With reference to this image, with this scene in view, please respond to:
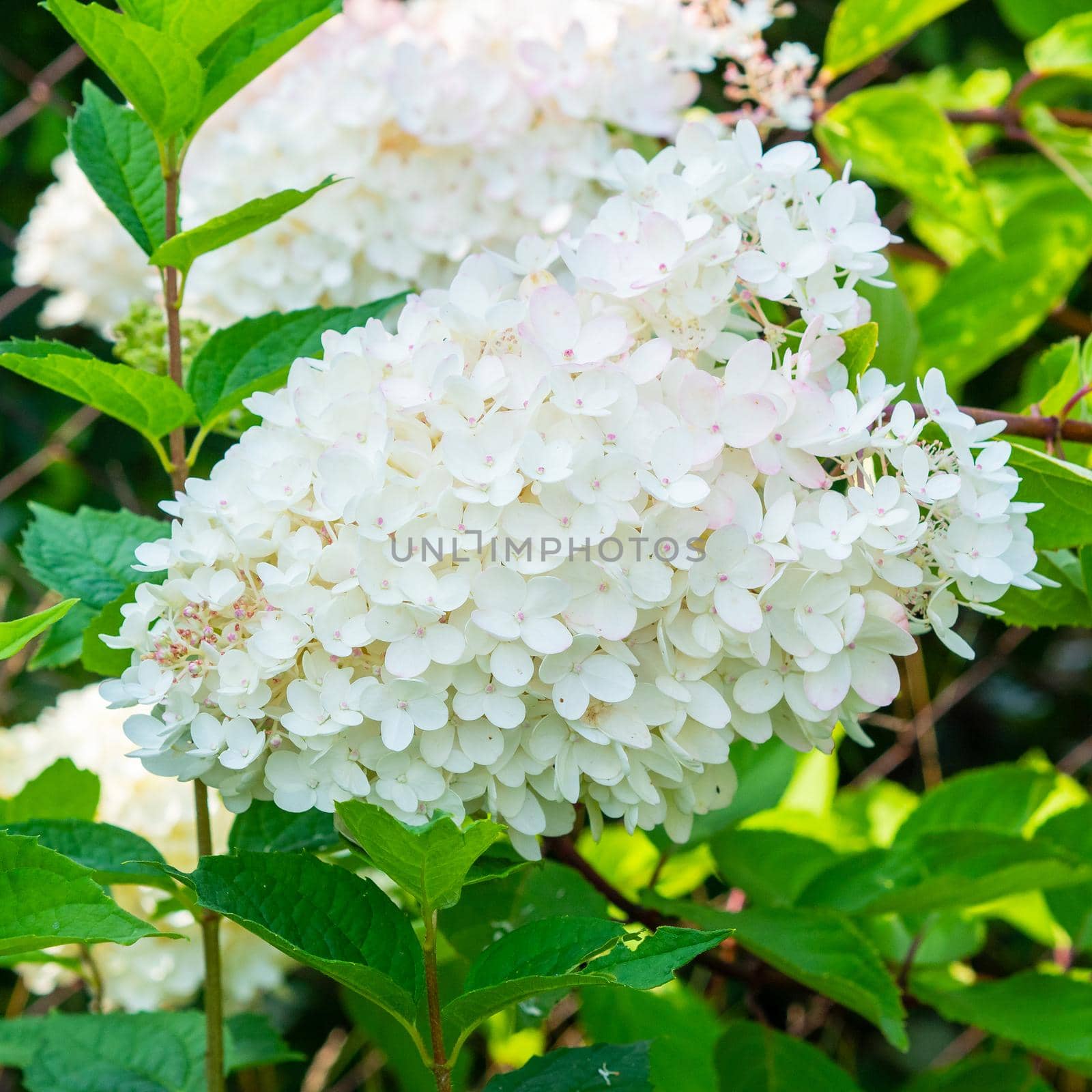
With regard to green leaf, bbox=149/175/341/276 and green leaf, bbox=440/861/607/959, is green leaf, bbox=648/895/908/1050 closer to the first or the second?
green leaf, bbox=440/861/607/959

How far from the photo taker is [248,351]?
29.8 inches

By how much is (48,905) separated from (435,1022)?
194mm

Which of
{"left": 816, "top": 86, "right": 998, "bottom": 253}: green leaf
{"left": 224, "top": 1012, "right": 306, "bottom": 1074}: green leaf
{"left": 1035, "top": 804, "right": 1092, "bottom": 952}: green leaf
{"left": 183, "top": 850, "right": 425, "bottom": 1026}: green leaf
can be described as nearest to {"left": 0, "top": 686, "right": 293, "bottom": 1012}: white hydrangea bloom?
{"left": 224, "top": 1012, "right": 306, "bottom": 1074}: green leaf

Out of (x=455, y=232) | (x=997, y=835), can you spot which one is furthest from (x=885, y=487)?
(x=455, y=232)

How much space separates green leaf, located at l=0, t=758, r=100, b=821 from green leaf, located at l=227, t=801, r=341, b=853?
0.17 metres

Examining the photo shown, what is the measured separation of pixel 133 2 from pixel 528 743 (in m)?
0.51

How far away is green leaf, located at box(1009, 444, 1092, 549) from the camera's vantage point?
63cm

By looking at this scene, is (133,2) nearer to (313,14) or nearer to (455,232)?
(313,14)

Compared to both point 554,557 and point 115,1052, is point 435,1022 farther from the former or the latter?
point 115,1052

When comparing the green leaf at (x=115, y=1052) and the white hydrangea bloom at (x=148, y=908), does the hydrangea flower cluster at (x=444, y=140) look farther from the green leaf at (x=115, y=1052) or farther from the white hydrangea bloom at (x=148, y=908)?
the green leaf at (x=115, y=1052)

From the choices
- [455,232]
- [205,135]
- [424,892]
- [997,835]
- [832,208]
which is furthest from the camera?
[205,135]

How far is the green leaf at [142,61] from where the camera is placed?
25.4 inches

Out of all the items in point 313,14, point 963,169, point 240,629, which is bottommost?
point 963,169

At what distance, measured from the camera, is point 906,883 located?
0.87 m
